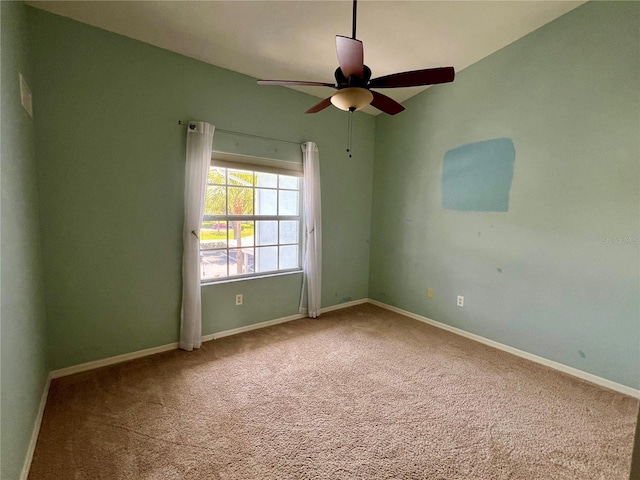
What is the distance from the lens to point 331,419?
1.82m

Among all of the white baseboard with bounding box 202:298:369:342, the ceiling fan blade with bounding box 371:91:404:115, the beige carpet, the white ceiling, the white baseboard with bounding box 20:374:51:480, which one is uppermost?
the white ceiling

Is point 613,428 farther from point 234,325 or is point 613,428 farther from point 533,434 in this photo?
point 234,325

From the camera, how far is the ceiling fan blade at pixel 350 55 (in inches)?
57.1

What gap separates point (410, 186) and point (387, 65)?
1400mm

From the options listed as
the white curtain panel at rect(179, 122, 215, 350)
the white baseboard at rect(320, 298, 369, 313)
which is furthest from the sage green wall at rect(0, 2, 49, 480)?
the white baseboard at rect(320, 298, 369, 313)

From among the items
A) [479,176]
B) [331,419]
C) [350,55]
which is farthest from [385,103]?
[331,419]

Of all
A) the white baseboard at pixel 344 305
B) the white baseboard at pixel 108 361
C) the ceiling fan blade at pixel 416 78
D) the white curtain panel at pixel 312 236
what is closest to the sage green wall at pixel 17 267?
the white baseboard at pixel 108 361

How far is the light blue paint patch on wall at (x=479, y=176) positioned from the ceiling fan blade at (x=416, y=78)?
152cm

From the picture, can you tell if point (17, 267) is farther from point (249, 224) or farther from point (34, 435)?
point (249, 224)

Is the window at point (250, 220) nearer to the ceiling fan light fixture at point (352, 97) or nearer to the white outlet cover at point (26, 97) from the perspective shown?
the white outlet cover at point (26, 97)

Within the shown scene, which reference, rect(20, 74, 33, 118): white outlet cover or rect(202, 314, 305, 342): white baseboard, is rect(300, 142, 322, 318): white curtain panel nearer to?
rect(202, 314, 305, 342): white baseboard

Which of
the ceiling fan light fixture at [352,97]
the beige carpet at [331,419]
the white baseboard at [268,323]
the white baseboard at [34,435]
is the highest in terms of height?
the ceiling fan light fixture at [352,97]

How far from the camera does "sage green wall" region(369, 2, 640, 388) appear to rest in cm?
220

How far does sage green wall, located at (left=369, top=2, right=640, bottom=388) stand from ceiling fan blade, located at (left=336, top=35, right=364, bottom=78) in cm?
199
